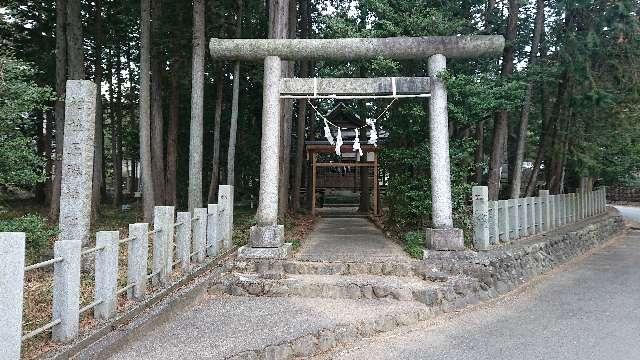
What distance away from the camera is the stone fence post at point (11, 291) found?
3.18 m

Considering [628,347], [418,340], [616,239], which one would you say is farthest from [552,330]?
[616,239]

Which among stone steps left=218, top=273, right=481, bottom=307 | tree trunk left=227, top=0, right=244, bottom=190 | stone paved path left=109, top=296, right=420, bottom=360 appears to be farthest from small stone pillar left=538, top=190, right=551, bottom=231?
tree trunk left=227, top=0, right=244, bottom=190

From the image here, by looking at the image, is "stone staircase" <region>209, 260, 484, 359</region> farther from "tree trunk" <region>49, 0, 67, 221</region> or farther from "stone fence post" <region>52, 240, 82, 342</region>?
"tree trunk" <region>49, 0, 67, 221</region>

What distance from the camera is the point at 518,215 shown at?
11039mm

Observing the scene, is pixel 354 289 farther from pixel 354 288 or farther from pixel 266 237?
pixel 266 237

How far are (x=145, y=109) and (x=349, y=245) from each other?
593 centimetres

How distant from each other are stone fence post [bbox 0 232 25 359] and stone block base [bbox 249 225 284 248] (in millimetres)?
4864

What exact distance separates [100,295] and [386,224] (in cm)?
890

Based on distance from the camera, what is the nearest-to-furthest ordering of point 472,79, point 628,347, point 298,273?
1. point 628,347
2. point 298,273
3. point 472,79

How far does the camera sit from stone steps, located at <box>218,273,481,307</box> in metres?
6.73

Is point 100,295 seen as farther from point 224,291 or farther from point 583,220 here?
point 583,220

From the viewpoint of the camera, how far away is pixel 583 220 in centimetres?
1614

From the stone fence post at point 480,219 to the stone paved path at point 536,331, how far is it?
3.81 ft

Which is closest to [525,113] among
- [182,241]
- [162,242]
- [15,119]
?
[182,241]
